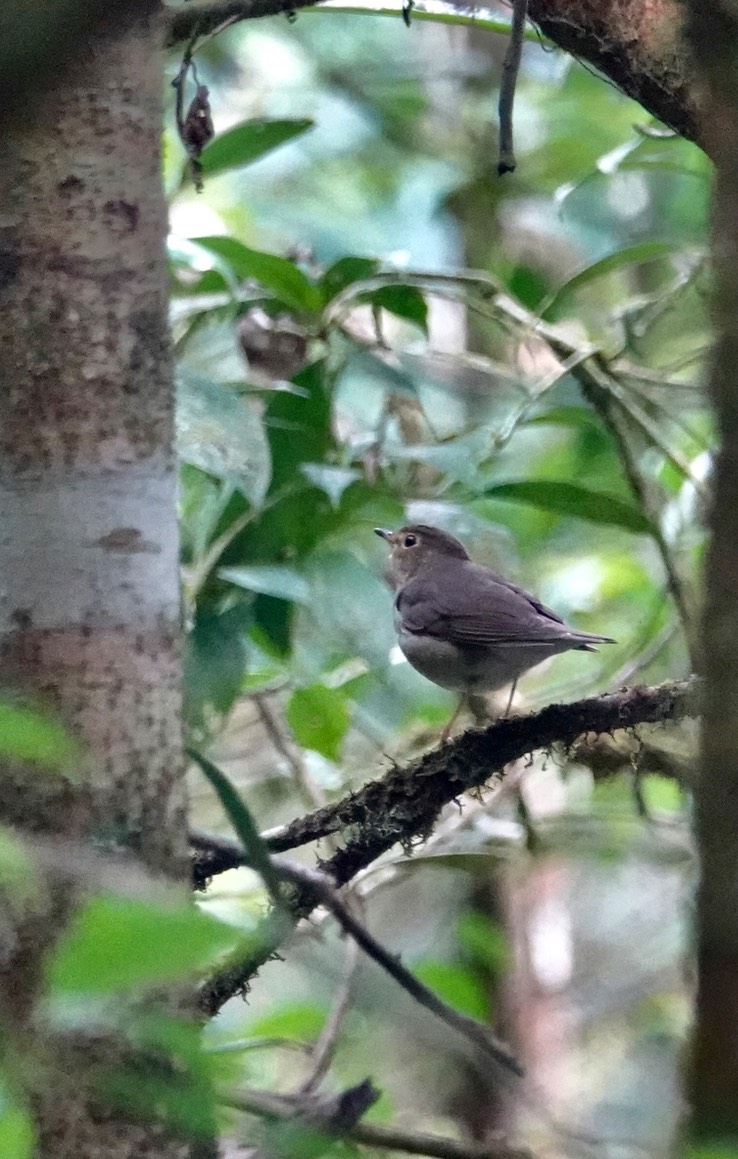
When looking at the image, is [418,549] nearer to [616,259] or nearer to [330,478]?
[616,259]

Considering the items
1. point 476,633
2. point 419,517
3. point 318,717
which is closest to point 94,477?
point 318,717

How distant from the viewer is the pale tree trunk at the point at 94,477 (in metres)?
1.55

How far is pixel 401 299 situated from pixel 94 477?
2142mm

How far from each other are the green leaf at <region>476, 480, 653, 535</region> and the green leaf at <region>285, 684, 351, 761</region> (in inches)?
25.8

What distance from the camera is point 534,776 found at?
5812 mm

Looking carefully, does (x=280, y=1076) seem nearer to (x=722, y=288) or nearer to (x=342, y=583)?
(x=342, y=583)

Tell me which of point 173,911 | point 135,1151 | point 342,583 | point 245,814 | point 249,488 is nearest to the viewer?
point 173,911

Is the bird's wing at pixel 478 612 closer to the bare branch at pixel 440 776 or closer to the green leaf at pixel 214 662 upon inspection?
the green leaf at pixel 214 662

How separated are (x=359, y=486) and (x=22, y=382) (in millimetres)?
1716

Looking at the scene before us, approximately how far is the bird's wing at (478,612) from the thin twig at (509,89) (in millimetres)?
1402

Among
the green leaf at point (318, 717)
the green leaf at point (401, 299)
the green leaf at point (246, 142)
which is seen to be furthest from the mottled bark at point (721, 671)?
the green leaf at point (246, 142)

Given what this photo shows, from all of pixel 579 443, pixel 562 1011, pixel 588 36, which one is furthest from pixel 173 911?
pixel 562 1011

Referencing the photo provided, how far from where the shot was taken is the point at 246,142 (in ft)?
12.1

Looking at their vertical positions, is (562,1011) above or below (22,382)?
below
